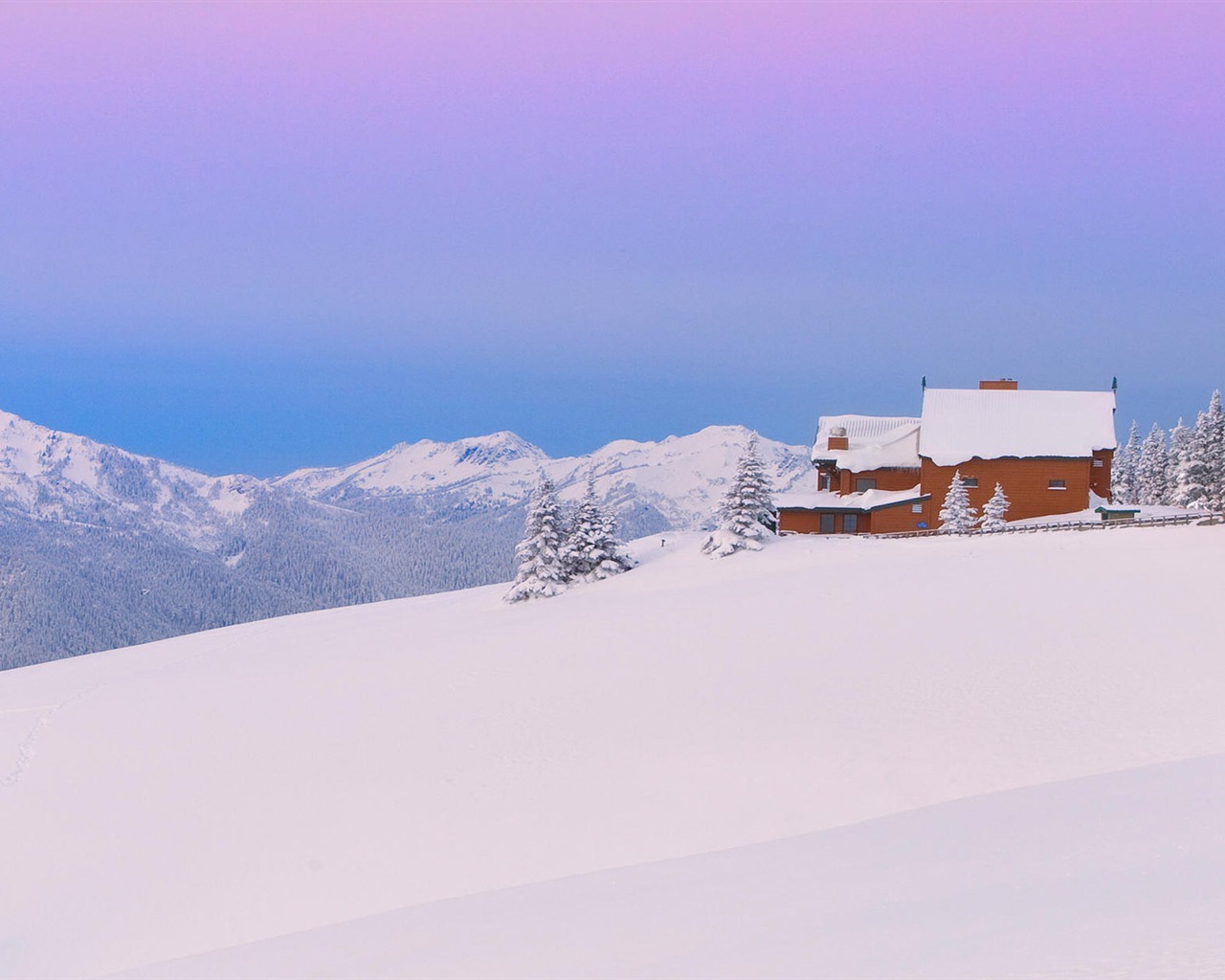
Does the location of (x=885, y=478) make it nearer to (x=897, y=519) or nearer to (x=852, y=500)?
(x=852, y=500)

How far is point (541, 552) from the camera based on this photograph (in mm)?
38375

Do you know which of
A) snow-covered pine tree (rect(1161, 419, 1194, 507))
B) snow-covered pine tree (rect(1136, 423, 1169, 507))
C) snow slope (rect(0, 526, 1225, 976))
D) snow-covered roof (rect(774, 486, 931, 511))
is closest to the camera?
snow slope (rect(0, 526, 1225, 976))

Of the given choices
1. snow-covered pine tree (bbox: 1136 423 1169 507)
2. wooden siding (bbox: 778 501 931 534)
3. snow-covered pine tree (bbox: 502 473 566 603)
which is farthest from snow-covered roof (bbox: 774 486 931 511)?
snow-covered pine tree (bbox: 1136 423 1169 507)

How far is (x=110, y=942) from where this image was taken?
13008mm

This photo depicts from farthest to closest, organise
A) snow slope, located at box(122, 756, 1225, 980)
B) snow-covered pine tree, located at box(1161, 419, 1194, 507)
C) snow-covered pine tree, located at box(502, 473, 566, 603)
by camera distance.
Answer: snow-covered pine tree, located at box(1161, 419, 1194, 507) < snow-covered pine tree, located at box(502, 473, 566, 603) < snow slope, located at box(122, 756, 1225, 980)

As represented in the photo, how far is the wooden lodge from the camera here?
44.5 metres

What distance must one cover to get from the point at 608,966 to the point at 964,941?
3.49 m

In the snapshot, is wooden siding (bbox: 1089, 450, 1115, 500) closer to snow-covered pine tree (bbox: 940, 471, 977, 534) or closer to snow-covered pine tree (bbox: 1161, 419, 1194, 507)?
snow-covered pine tree (bbox: 1161, 419, 1194, 507)

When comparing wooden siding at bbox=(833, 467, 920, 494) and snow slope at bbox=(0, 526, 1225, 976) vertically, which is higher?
wooden siding at bbox=(833, 467, 920, 494)

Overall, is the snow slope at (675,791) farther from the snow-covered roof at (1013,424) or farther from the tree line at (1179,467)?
the tree line at (1179,467)

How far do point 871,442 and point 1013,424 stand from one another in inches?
308

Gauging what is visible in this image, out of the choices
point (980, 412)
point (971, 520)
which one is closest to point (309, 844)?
point (971, 520)

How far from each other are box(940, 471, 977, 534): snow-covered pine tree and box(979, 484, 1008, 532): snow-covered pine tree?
0.61 meters

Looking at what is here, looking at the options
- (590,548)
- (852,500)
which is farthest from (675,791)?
(852,500)
